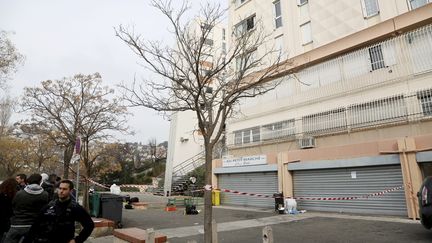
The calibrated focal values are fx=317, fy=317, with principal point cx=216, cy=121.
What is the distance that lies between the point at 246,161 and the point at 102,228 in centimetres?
1166

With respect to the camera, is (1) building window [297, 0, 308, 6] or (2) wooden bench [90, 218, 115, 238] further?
(1) building window [297, 0, 308, 6]

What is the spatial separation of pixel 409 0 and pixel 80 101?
17.7 meters

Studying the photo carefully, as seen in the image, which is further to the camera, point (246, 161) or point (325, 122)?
point (246, 161)

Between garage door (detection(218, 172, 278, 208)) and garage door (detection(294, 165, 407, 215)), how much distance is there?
1794mm

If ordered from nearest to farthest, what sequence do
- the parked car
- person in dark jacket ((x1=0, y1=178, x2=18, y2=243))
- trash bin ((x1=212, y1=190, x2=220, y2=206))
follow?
person in dark jacket ((x1=0, y1=178, x2=18, y2=243)) < the parked car < trash bin ((x1=212, y1=190, x2=220, y2=206))

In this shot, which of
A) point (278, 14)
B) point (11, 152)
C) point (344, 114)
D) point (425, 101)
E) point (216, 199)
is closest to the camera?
point (425, 101)

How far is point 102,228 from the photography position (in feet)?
33.7

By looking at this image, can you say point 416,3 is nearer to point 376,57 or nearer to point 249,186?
point 376,57

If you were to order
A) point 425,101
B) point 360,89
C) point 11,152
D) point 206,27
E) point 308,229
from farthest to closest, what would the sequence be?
point 11,152 < point 360,89 < point 425,101 < point 308,229 < point 206,27

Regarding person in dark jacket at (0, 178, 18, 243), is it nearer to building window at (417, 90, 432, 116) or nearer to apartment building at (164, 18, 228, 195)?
building window at (417, 90, 432, 116)

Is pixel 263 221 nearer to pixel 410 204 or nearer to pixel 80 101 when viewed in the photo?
pixel 410 204

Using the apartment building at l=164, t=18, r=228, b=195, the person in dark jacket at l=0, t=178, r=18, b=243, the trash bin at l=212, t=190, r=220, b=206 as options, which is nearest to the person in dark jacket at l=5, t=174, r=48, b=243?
the person in dark jacket at l=0, t=178, r=18, b=243

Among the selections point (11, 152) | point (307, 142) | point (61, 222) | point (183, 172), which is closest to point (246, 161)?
point (307, 142)

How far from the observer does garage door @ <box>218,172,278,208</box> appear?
1886cm
